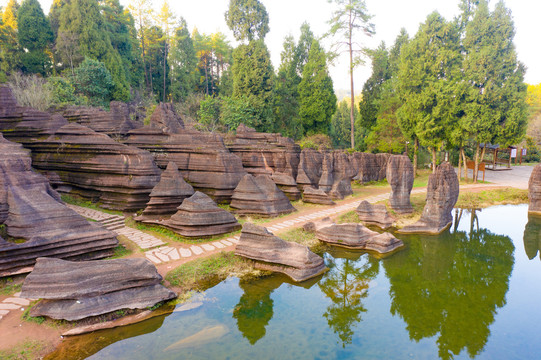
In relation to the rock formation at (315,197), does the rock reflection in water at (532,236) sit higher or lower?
lower

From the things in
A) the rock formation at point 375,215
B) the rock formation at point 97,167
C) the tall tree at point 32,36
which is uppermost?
the tall tree at point 32,36

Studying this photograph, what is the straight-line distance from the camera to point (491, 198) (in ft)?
52.4

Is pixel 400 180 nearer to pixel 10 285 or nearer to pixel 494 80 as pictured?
pixel 494 80

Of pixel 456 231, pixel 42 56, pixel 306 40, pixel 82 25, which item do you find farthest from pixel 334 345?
pixel 306 40

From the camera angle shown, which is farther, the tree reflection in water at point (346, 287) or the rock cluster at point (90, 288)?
the tree reflection in water at point (346, 287)

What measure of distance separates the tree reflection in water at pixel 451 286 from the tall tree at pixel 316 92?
65.8ft

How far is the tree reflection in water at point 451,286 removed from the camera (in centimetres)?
535

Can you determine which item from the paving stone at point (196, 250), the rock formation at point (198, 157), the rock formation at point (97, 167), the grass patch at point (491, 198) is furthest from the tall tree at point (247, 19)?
the paving stone at point (196, 250)

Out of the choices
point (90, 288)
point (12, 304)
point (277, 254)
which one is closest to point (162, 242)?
point (90, 288)

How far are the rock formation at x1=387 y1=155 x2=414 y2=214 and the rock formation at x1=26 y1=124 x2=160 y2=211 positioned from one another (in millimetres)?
9646

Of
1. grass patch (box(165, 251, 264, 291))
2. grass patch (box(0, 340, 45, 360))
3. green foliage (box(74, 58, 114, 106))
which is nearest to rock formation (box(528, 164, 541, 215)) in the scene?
grass patch (box(165, 251, 264, 291))

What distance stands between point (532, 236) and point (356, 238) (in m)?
7.39

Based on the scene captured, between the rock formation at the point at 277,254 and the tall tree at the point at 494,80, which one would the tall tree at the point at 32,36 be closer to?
the rock formation at the point at 277,254

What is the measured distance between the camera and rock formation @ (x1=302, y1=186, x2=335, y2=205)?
13820mm
